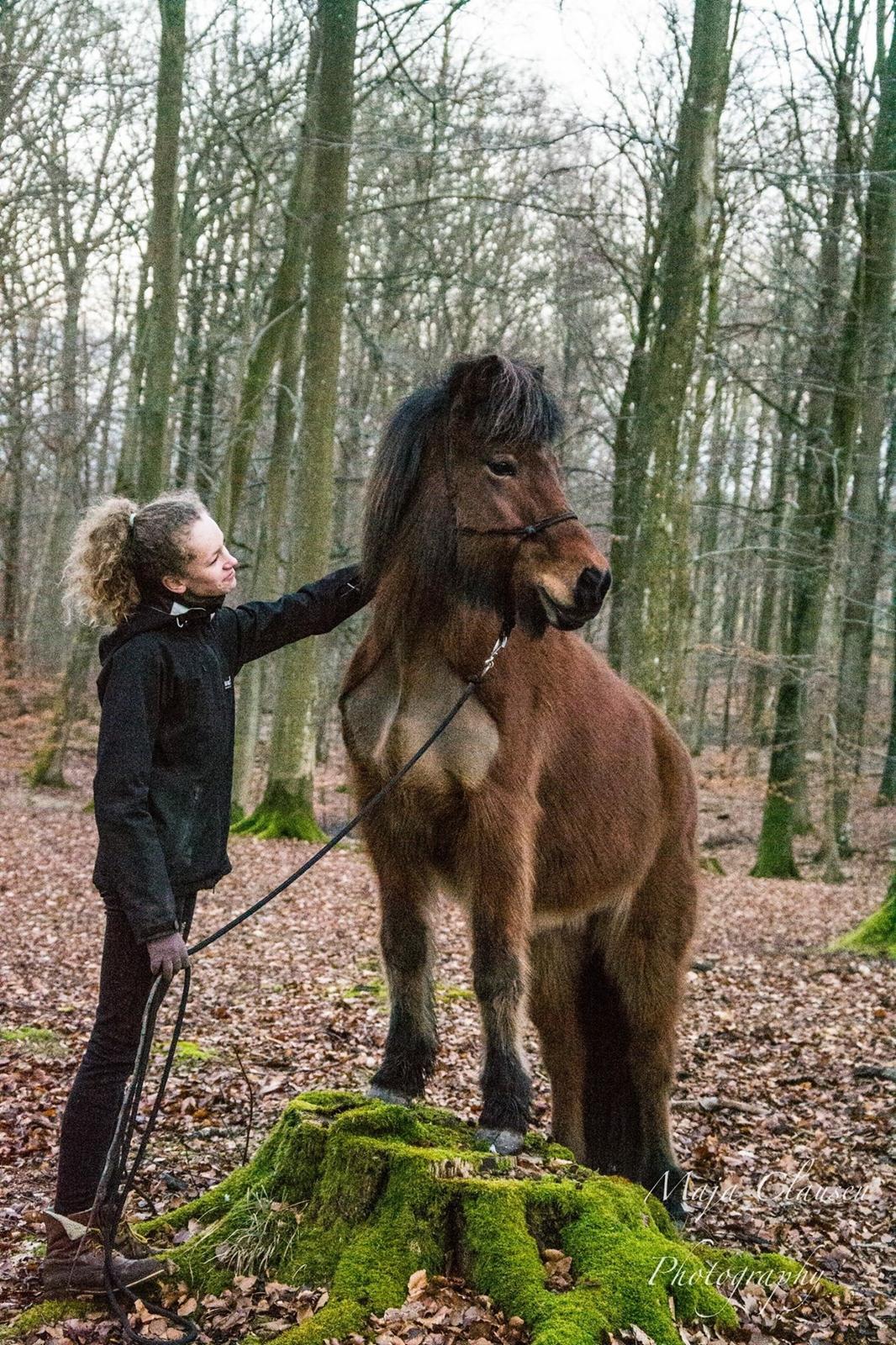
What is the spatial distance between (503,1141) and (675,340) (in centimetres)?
807

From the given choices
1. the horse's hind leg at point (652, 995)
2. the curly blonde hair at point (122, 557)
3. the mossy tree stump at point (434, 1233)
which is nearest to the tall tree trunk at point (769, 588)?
the horse's hind leg at point (652, 995)

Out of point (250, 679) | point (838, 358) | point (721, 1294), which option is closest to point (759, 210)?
point (838, 358)

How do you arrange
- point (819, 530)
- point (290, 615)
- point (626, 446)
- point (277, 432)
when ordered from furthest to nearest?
1. point (277, 432)
2. point (626, 446)
3. point (819, 530)
4. point (290, 615)

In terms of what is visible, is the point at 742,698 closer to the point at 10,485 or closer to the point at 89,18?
the point at 10,485

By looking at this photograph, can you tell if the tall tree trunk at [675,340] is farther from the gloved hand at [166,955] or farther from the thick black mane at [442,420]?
the gloved hand at [166,955]

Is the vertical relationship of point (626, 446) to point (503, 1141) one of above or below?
above

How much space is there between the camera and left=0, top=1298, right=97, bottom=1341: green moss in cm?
315

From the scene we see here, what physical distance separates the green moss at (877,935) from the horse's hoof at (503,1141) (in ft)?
24.8

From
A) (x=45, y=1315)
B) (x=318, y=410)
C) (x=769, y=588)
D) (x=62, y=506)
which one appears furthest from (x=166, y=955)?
(x=62, y=506)

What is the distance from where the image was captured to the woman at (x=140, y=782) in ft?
10.8

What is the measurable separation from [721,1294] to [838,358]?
16092 mm

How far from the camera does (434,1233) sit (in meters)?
3.38

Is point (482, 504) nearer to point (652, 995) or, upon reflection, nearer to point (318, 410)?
point (652, 995)

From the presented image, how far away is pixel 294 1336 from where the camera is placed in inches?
119
